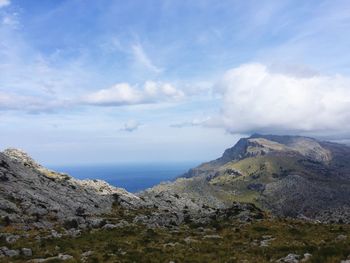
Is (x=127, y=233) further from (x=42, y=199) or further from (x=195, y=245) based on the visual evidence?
(x=42, y=199)

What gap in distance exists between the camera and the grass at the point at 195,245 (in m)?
34.7

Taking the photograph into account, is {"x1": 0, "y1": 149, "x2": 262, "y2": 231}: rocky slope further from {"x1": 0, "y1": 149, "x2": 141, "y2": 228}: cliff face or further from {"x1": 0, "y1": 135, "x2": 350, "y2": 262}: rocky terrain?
{"x1": 0, "y1": 135, "x2": 350, "y2": 262}: rocky terrain

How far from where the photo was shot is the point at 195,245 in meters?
42.4

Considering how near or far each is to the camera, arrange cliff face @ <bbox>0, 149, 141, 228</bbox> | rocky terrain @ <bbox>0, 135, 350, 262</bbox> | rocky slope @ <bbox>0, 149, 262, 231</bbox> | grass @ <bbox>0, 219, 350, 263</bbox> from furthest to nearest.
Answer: cliff face @ <bbox>0, 149, 141, 228</bbox>
rocky slope @ <bbox>0, 149, 262, 231</bbox>
rocky terrain @ <bbox>0, 135, 350, 262</bbox>
grass @ <bbox>0, 219, 350, 263</bbox>

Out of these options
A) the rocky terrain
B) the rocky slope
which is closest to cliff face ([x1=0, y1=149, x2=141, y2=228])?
the rocky slope

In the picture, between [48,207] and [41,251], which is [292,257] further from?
[48,207]

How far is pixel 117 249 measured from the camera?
135ft

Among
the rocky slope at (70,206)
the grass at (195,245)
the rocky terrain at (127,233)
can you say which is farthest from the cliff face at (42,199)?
the grass at (195,245)

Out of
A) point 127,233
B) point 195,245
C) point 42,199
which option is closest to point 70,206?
point 42,199

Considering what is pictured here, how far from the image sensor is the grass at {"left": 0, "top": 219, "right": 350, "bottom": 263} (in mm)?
34688

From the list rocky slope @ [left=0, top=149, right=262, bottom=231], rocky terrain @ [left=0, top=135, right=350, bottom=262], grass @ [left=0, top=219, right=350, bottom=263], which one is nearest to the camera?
grass @ [left=0, top=219, right=350, bottom=263]

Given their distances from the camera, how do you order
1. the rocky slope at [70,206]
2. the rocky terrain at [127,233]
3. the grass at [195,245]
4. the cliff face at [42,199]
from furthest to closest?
the cliff face at [42,199] → the rocky slope at [70,206] → the rocky terrain at [127,233] → the grass at [195,245]

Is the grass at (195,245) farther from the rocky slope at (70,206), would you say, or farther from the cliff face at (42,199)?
the cliff face at (42,199)

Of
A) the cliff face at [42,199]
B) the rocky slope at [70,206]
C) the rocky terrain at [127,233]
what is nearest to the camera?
the rocky terrain at [127,233]
